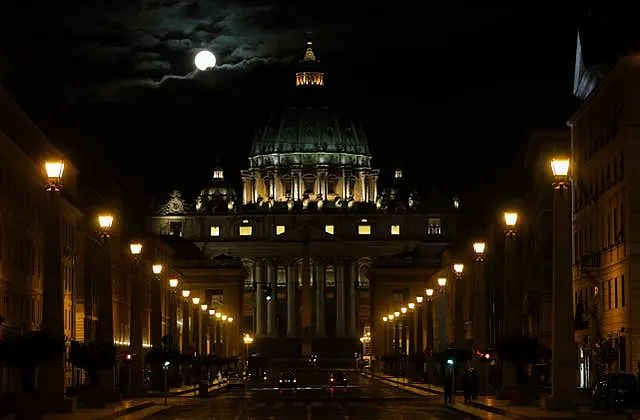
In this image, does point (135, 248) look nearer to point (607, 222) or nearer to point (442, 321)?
point (607, 222)

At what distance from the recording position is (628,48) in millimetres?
82375

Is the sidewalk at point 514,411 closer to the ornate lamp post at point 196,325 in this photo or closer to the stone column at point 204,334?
the ornate lamp post at point 196,325

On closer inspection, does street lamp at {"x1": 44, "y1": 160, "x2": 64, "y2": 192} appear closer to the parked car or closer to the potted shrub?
the potted shrub

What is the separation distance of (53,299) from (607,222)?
31.2 meters

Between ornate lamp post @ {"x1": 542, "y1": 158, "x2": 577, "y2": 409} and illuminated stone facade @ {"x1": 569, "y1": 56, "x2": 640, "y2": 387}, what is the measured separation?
1690 centimetres

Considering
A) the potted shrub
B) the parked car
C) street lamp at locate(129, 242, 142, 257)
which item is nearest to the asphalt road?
the parked car

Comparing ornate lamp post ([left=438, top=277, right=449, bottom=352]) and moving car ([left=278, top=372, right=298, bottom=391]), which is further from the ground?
ornate lamp post ([left=438, top=277, right=449, bottom=352])

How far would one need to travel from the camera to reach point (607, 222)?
73312 mm

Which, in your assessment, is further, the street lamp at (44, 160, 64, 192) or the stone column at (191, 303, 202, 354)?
the stone column at (191, 303, 202, 354)

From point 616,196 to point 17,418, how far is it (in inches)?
1349

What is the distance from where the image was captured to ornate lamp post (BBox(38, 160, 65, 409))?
48250 millimetres

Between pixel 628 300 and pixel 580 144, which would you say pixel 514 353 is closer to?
pixel 628 300

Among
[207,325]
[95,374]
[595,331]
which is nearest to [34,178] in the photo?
[95,374]

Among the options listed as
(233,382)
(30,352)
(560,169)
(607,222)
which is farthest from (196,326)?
(560,169)
